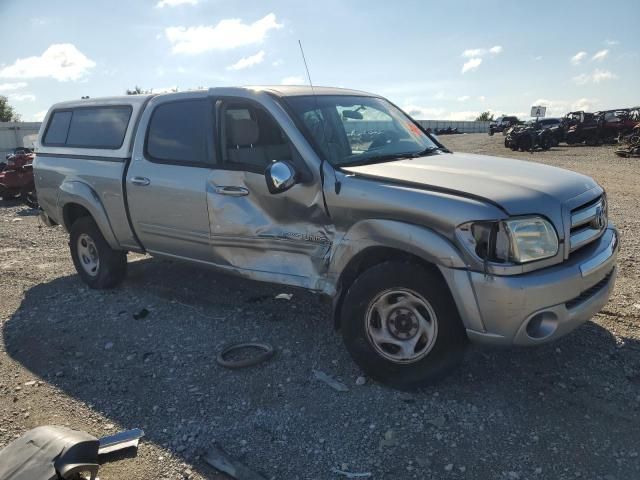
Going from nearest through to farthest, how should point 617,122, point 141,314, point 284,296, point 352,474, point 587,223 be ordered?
point 352,474
point 587,223
point 141,314
point 284,296
point 617,122

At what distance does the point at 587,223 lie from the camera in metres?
3.35

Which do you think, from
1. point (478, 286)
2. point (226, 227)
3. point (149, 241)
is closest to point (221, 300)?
point (149, 241)

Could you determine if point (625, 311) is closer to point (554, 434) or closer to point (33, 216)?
point (554, 434)

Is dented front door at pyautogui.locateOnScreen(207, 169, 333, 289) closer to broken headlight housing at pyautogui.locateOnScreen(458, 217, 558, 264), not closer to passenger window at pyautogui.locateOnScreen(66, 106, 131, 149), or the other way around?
broken headlight housing at pyautogui.locateOnScreen(458, 217, 558, 264)

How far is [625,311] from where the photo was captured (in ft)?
14.6

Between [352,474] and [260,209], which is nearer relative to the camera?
[352,474]

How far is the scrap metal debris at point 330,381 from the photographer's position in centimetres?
353

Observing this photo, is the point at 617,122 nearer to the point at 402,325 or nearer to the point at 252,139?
the point at 252,139

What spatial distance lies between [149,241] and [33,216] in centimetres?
842

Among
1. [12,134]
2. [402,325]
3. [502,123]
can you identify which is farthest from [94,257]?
[502,123]

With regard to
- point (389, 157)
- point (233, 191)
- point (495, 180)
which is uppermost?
point (389, 157)

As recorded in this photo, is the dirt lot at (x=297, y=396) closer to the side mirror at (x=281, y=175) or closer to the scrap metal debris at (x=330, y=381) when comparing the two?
the scrap metal debris at (x=330, y=381)

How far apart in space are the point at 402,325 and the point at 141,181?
2.73 meters

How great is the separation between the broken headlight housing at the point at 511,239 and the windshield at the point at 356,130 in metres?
1.09
